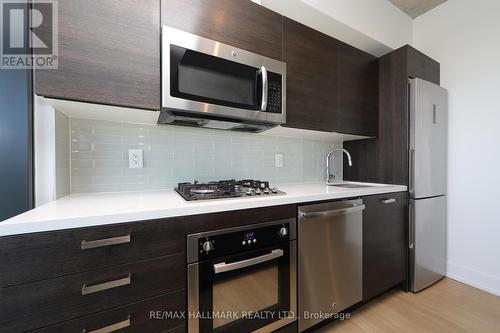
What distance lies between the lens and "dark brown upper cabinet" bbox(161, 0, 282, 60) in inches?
42.4

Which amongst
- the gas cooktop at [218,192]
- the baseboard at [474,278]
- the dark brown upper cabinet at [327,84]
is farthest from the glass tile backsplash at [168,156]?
the baseboard at [474,278]

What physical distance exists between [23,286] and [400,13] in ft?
10.9

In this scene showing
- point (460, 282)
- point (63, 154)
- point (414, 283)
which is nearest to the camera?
point (63, 154)

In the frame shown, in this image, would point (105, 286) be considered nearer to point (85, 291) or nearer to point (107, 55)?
point (85, 291)

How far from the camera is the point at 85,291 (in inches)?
27.2

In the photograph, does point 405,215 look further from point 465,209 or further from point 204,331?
point 204,331

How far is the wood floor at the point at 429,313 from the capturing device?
1358 mm

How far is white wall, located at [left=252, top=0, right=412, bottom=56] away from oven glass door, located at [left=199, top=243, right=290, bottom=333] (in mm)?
1630

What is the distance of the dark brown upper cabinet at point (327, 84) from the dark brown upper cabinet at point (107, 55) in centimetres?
85

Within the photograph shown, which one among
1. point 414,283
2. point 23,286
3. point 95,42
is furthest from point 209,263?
point 414,283

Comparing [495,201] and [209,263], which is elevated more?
[495,201]

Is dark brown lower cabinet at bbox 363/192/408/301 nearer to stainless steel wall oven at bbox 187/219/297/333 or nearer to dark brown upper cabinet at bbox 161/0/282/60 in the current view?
stainless steel wall oven at bbox 187/219/297/333

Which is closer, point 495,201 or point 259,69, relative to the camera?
point 259,69

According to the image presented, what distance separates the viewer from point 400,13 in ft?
7.05
